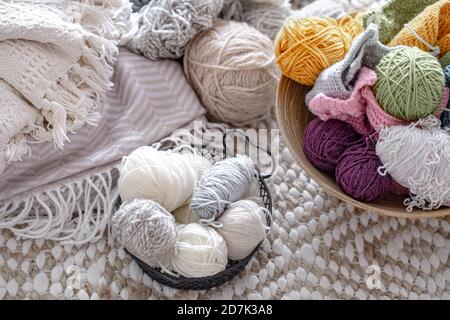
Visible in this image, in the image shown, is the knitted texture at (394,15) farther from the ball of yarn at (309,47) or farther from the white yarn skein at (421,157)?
the white yarn skein at (421,157)

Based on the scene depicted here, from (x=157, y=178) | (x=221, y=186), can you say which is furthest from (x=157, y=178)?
(x=221, y=186)

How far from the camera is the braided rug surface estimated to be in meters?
0.92

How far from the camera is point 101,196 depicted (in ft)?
3.18

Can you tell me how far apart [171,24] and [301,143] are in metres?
0.32

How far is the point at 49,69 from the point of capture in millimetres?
894

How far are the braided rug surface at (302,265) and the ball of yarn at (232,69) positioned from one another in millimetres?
217

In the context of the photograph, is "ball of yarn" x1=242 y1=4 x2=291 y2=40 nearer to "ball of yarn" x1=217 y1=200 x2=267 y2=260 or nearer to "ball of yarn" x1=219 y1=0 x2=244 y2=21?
"ball of yarn" x1=219 y1=0 x2=244 y2=21

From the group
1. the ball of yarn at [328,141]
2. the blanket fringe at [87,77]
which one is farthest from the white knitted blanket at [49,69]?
the ball of yarn at [328,141]

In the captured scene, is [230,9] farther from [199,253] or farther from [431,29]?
[199,253]

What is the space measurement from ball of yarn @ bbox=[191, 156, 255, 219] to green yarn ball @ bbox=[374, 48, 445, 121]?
25cm

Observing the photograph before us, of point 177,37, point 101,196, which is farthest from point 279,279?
point 177,37

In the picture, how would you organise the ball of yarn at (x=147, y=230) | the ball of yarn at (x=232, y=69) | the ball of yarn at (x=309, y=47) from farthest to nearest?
the ball of yarn at (x=232, y=69) → the ball of yarn at (x=309, y=47) → the ball of yarn at (x=147, y=230)

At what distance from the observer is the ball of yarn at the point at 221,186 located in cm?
87

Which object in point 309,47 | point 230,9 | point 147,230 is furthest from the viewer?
point 230,9
